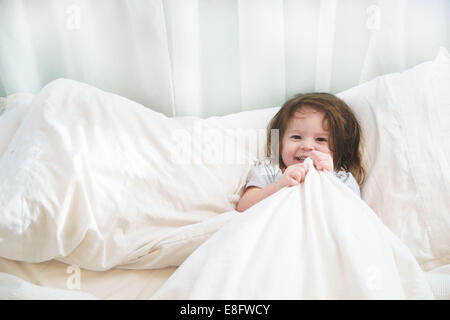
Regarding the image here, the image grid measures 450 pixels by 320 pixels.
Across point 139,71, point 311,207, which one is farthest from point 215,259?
point 139,71

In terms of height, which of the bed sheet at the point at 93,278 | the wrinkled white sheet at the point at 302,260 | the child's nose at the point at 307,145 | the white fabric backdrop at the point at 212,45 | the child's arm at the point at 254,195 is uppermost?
the white fabric backdrop at the point at 212,45

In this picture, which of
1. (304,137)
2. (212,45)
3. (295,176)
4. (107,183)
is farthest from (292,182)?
(212,45)

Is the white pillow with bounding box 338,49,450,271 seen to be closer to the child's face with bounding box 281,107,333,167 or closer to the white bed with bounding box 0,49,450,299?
the white bed with bounding box 0,49,450,299

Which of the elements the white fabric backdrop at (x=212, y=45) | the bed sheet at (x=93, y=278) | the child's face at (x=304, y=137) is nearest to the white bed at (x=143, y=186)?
the bed sheet at (x=93, y=278)

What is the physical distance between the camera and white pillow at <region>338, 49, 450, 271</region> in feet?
2.23

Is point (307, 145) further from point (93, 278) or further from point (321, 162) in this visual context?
point (93, 278)

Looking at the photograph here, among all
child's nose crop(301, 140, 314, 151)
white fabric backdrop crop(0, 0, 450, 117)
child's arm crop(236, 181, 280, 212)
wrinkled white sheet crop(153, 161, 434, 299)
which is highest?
white fabric backdrop crop(0, 0, 450, 117)

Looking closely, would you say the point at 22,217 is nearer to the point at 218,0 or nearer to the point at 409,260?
the point at 409,260

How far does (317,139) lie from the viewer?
901 millimetres

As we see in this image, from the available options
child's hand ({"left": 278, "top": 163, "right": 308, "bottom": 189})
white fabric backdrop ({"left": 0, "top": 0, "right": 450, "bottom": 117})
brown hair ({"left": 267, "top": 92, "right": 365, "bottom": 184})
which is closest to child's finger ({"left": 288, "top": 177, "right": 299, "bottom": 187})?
child's hand ({"left": 278, "top": 163, "right": 308, "bottom": 189})

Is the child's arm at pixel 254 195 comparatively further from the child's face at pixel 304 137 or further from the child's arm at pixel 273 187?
the child's face at pixel 304 137

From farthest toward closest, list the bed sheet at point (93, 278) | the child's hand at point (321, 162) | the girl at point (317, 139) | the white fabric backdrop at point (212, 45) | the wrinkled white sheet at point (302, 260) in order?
the white fabric backdrop at point (212, 45) < the girl at point (317, 139) < the child's hand at point (321, 162) < the bed sheet at point (93, 278) < the wrinkled white sheet at point (302, 260)

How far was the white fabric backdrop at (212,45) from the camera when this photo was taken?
3.28 ft

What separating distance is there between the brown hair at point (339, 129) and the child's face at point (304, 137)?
0.02m
